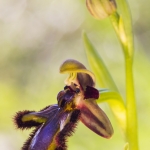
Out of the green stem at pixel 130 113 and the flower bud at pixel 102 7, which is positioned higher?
the flower bud at pixel 102 7

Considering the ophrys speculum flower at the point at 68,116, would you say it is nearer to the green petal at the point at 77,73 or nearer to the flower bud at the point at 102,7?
the green petal at the point at 77,73

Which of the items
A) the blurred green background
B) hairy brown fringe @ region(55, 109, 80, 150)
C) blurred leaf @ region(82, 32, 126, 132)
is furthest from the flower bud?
the blurred green background

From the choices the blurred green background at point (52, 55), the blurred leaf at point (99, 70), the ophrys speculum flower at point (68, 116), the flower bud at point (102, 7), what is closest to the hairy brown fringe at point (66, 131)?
the ophrys speculum flower at point (68, 116)

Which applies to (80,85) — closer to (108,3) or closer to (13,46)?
(108,3)

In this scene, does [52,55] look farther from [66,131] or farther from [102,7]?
[66,131]

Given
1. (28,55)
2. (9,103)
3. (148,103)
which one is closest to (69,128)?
(148,103)

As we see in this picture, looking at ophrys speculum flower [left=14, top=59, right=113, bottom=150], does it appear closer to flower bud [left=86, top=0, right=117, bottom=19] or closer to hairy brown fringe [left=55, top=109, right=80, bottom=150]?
hairy brown fringe [left=55, top=109, right=80, bottom=150]

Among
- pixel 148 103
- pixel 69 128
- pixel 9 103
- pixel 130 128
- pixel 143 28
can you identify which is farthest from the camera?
pixel 143 28

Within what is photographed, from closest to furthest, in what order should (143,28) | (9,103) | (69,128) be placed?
(69,128), (9,103), (143,28)
